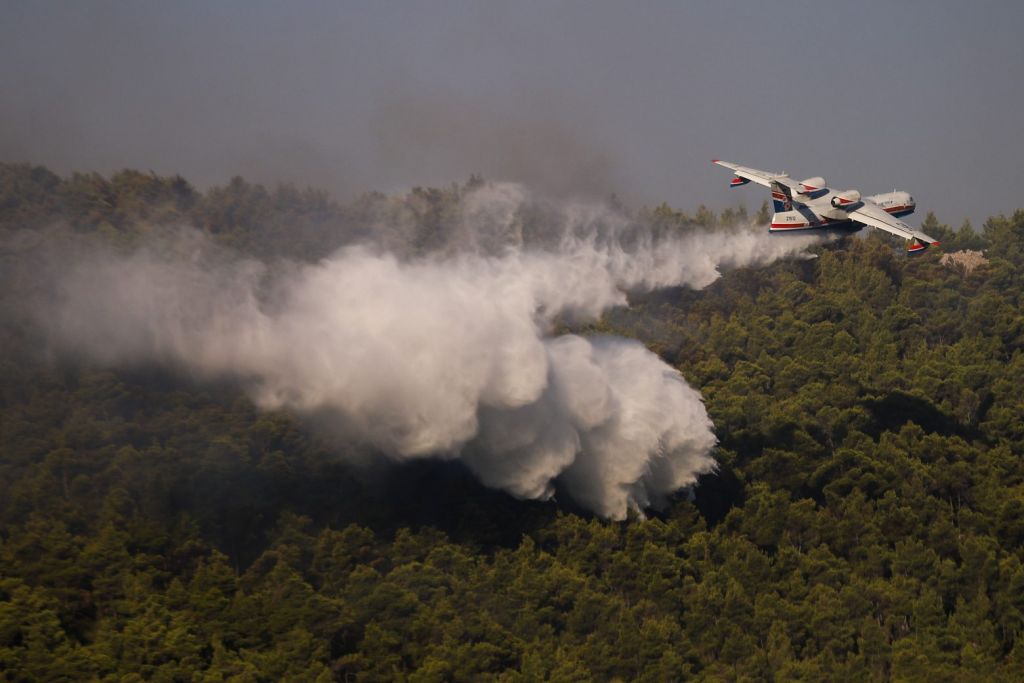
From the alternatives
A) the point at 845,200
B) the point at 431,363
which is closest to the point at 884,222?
the point at 845,200

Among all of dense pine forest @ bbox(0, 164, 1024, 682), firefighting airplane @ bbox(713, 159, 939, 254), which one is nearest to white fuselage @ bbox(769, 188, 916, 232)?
firefighting airplane @ bbox(713, 159, 939, 254)

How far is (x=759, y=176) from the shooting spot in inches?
3169

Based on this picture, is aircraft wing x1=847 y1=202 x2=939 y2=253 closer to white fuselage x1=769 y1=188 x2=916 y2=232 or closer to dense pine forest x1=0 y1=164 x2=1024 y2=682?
white fuselage x1=769 y1=188 x2=916 y2=232

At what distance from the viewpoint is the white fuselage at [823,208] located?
74.2m

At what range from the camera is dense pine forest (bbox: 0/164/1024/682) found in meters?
56.3

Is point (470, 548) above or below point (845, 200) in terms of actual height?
below

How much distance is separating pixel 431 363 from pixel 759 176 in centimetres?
2388

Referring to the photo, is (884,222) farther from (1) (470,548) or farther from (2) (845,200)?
(1) (470,548)

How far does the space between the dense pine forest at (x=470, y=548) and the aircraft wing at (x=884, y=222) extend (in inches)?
508

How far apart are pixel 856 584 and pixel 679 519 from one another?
8.49 metres

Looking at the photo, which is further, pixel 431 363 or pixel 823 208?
pixel 823 208

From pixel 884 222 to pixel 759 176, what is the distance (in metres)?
9.05

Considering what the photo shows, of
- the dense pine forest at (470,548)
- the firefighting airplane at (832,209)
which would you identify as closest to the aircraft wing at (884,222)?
the firefighting airplane at (832,209)

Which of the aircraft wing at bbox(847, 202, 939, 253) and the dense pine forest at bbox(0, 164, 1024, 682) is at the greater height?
the aircraft wing at bbox(847, 202, 939, 253)
